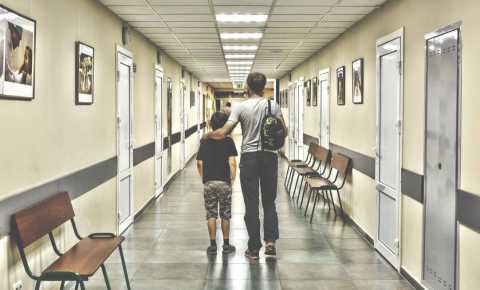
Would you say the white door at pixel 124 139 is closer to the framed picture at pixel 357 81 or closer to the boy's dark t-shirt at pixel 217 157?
the boy's dark t-shirt at pixel 217 157

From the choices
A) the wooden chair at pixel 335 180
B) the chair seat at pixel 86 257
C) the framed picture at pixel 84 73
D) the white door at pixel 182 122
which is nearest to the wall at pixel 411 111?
the wooden chair at pixel 335 180

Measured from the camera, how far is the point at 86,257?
3.45m

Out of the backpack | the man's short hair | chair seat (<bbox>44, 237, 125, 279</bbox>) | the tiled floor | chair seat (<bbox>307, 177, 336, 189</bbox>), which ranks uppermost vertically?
the man's short hair

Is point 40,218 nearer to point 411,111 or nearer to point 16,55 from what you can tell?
point 16,55

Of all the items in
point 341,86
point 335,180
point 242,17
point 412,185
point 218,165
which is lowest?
point 335,180

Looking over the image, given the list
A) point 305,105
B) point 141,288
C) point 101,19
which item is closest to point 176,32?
point 101,19

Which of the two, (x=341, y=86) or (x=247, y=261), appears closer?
(x=247, y=261)

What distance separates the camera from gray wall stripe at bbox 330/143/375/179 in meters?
5.74

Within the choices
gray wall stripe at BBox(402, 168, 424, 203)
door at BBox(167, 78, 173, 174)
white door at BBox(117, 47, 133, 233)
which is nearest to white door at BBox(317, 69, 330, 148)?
door at BBox(167, 78, 173, 174)

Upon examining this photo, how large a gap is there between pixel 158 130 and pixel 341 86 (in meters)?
3.52

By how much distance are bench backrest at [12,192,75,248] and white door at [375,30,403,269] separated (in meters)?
2.95

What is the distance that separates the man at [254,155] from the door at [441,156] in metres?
1.40

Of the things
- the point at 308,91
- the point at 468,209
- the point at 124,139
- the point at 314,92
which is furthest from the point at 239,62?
the point at 468,209

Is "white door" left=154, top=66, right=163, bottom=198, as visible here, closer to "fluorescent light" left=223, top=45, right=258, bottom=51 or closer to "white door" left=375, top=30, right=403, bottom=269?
"fluorescent light" left=223, top=45, right=258, bottom=51
